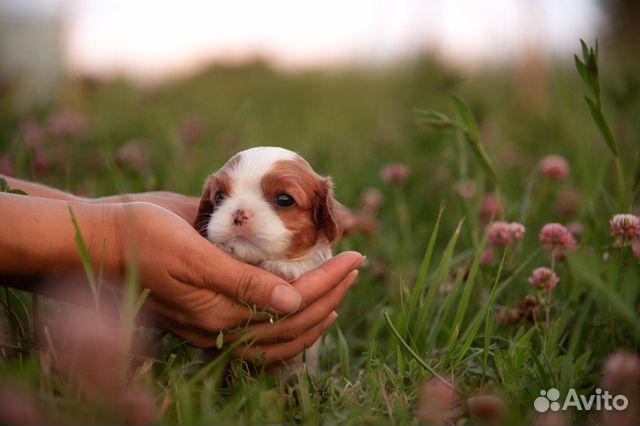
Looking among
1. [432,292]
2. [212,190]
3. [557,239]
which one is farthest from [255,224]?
[557,239]

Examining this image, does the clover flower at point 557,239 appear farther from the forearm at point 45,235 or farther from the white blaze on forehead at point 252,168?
the forearm at point 45,235

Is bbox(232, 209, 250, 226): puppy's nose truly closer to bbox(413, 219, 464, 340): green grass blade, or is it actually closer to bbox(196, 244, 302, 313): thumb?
bbox(196, 244, 302, 313): thumb

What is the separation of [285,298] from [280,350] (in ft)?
0.96

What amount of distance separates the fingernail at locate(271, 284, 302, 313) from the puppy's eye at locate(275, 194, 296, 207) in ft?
1.07

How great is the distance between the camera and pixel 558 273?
8.07ft

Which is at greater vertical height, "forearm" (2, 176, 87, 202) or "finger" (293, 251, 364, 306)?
"forearm" (2, 176, 87, 202)

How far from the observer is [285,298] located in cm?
173

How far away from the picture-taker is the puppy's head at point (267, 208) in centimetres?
188

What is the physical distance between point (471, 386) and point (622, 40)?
697 cm

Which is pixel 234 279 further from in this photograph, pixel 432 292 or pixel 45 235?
pixel 432 292

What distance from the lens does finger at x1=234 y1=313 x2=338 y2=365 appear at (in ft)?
6.18

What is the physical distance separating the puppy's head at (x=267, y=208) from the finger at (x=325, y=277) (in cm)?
14

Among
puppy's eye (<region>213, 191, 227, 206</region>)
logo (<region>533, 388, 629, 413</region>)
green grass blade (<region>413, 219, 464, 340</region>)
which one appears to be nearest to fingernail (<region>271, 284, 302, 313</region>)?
puppy's eye (<region>213, 191, 227, 206</region>)

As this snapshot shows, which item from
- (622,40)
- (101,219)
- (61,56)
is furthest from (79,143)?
(622,40)
